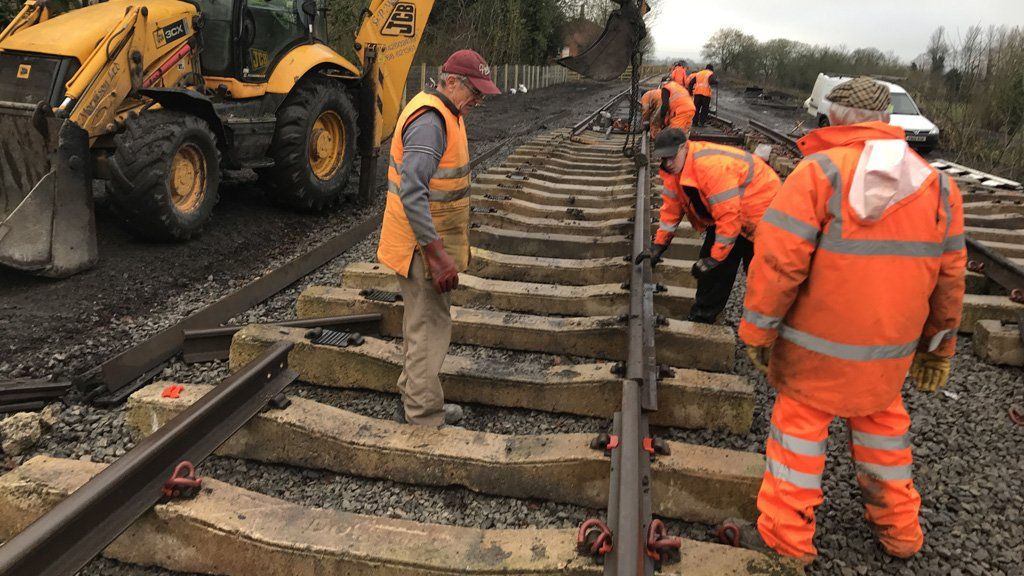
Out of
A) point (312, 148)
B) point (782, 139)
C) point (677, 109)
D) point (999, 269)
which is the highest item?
point (677, 109)

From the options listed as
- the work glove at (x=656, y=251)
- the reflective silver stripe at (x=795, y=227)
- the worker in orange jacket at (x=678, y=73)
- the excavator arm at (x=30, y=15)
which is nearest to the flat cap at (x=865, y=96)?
the reflective silver stripe at (x=795, y=227)

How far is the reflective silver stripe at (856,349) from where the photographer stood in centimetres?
220

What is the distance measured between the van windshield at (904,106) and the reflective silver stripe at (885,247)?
1508cm

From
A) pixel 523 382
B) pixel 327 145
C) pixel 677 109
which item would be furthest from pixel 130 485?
pixel 677 109

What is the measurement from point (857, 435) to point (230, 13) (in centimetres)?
610

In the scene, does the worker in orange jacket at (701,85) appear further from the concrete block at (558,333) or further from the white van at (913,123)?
the concrete block at (558,333)

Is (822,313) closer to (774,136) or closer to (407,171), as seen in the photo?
(407,171)

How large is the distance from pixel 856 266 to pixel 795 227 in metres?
0.23

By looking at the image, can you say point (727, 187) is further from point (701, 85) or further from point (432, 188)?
point (701, 85)

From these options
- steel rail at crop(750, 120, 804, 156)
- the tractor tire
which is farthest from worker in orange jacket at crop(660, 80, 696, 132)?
the tractor tire

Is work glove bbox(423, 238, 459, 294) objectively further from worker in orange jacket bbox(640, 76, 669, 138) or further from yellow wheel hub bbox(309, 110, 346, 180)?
worker in orange jacket bbox(640, 76, 669, 138)

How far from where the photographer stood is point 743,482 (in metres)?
2.50

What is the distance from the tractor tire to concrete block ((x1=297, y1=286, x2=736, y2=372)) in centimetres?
280

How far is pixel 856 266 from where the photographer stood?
7.00ft
